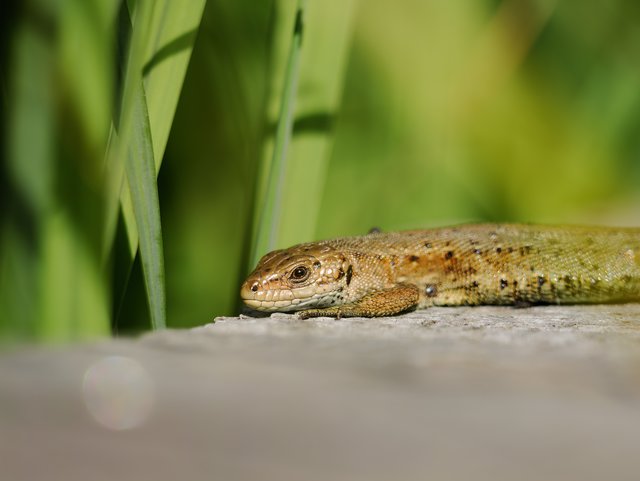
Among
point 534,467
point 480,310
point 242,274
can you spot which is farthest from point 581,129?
point 534,467

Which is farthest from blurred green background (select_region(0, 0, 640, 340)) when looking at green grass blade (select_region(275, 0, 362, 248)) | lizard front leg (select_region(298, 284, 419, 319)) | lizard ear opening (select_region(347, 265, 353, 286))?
lizard front leg (select_region(298, 284, 419, 319))

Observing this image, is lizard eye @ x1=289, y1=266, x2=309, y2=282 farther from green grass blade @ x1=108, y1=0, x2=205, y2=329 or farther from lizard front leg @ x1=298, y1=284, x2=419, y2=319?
green grass blade @ x1=108, y1=0, x2=205, y2=329

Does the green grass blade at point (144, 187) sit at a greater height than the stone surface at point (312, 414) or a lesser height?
greater

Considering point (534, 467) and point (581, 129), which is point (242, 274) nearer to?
point (581, 129)

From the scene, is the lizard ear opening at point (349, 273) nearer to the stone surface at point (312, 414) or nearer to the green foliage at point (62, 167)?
the green foliage at point (62, 167)

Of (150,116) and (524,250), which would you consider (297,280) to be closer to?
(150,116)

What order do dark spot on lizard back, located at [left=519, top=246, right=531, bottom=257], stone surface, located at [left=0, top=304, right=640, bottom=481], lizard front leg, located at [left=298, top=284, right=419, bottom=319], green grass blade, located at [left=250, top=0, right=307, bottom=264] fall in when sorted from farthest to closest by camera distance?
1. dark spot on lizard back, located at [left=519, top=246, right=531, bottom=257]
2. lizard front leg, located at [left=298, top=284, right=419, bottom=319]
3. green grass blade, located at [left=250, top=0, right=307, bottom=264]
4. stone surface, located at [left=0, top=304, right=640, bottom=481]

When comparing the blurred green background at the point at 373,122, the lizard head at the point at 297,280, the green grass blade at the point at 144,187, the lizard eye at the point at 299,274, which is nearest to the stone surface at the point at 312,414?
the green grass blade at the point at 144,187
